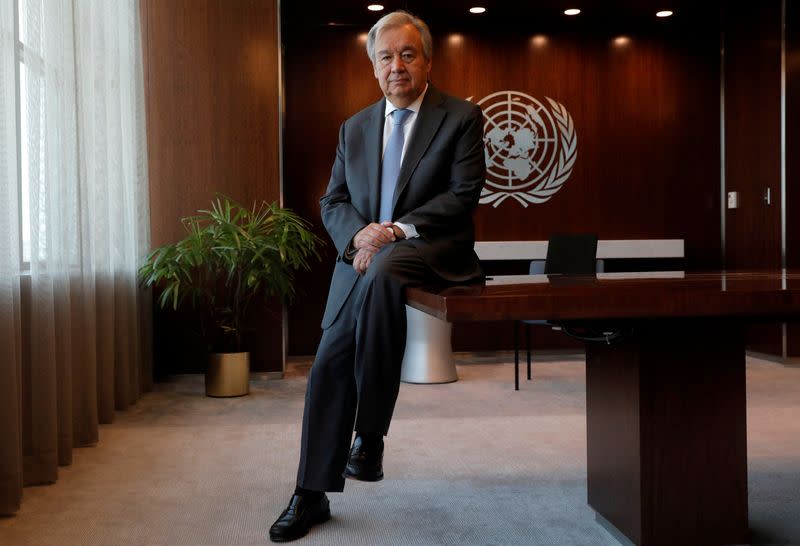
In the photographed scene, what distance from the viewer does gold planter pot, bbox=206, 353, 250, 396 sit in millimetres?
4785

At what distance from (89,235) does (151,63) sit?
192cm

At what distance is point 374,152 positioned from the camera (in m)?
2.38

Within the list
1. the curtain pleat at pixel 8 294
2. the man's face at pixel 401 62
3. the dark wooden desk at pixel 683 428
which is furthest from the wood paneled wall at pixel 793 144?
the curtain pleat at pixel 8 294

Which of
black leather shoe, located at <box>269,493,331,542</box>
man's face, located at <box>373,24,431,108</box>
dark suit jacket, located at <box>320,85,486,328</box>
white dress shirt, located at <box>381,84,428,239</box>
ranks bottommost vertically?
black leather shoe, located at <box>269,493,331,542</box>

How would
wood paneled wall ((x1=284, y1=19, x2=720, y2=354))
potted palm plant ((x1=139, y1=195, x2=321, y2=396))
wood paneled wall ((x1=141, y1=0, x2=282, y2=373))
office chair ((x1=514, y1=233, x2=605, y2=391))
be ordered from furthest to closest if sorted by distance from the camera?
wood paneled wall ((x1=284, y1=19, x2=720, y2=354)) → wood paneled wall ((x1=141, y1=0, x2=282, y2=373)) → office chair ((x1=514, y1=233, x2=605, y2=391)) → potted palm plant ((x1=139, y1=195, x2=321, y2=396))

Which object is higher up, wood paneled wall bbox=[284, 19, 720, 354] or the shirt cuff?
wood paneled wall bbox=[284, 19, 720, 354]

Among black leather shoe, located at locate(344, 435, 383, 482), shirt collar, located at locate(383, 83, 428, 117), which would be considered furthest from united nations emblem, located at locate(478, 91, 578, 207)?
black leather shoe, located at locate(344, 435, 383, 482)

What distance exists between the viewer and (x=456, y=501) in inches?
105

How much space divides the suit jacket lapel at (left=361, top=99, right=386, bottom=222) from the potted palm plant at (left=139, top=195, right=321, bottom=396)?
2.35 meters

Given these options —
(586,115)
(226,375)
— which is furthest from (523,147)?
(226,375)

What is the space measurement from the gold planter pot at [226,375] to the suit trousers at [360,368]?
2.56m

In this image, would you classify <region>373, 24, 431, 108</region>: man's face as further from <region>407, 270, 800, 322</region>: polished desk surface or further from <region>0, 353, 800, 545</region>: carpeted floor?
<region>0, 353, 800, 545</region>: carpeted floor

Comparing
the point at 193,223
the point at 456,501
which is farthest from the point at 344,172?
the point at 193,223

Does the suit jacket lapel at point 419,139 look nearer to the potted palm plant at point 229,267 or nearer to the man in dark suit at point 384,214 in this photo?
the man in dark suit at point 384,214
